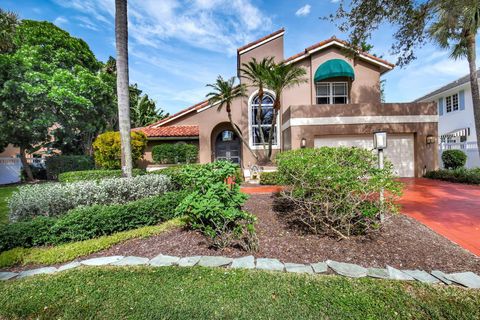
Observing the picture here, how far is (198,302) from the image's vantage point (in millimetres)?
2939

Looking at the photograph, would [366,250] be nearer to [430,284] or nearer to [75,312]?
[430,284]

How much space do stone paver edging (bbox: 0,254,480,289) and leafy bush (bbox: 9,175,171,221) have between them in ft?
8.15

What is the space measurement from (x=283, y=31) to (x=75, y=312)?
59.9 feet

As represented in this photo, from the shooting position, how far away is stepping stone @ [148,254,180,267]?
156 inches

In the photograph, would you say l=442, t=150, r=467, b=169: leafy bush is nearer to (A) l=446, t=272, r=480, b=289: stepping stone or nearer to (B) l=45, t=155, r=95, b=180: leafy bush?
(A) l=446, t=272, r=480, b=289: stepping stone

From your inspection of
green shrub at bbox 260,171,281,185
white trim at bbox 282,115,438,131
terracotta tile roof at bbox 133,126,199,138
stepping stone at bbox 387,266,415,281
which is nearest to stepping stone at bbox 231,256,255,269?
stepping stone at bbox 387,266,415,281

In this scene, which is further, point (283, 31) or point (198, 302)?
point (283, 31)

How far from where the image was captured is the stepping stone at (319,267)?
11.8 feet

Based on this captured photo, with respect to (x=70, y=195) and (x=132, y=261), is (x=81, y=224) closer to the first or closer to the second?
(x=70, y=195)

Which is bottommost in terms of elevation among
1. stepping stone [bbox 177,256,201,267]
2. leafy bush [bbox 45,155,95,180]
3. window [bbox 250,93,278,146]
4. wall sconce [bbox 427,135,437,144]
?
stepping stone [bbox 177,256,201,267]

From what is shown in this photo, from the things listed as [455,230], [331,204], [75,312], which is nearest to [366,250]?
[331,204]

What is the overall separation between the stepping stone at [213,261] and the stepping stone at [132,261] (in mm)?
1083

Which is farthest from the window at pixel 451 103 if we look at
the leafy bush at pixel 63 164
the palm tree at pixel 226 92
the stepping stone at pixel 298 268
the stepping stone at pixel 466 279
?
the leafy bush at pixel 63 164

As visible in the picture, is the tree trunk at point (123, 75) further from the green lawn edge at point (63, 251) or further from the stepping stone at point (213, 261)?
the stepping stone at point (213, 261)
